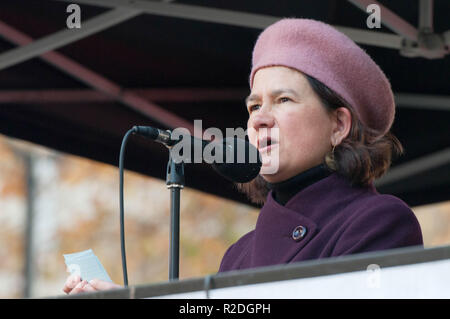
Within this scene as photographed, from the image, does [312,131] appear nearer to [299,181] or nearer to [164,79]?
[299,181]

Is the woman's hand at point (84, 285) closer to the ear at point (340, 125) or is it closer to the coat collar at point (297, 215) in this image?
the coat collar at point (297, 215)

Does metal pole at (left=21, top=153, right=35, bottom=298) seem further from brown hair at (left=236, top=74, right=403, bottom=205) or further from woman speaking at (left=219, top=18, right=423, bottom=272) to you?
brown hair at (left=236, top=74, right=403, bottom=205)

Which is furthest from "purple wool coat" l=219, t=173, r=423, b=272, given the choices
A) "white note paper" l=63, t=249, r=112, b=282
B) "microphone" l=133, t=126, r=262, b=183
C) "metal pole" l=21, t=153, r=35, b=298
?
"metal pole" l=21, t=153, r=35, b=298

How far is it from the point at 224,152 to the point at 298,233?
335 millimetres

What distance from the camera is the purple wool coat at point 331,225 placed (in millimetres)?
2352

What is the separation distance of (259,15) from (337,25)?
348 mm

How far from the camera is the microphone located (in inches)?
93.0

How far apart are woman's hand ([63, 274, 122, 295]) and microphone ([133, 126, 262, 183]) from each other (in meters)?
0.39

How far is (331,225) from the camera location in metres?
2.47

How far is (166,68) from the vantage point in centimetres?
484

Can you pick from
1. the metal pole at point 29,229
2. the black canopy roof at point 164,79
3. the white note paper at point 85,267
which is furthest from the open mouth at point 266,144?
the metal pole at point 29,229

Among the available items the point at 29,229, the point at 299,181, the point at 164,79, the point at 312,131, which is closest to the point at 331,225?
the point at 299,181
